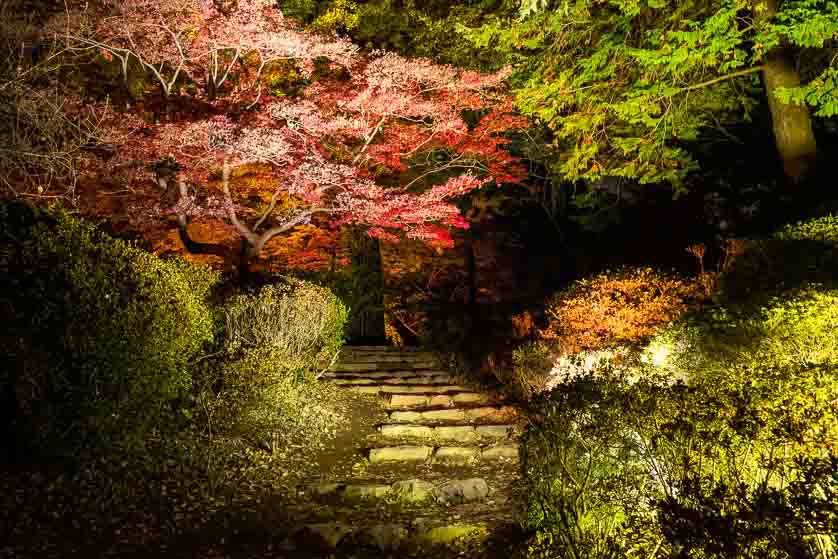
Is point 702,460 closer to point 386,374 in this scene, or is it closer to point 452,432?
point 452,432

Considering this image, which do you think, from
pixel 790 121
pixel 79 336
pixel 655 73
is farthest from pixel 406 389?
pixel 790 121

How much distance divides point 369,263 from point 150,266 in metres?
11.8

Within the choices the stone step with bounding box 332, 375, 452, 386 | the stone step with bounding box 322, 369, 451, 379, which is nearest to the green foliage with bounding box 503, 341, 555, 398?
the stone step with bounding box 332, 375, 452, 386

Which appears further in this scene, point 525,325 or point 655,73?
point 525,325

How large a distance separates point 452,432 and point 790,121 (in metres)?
7.58

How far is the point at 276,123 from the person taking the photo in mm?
9453

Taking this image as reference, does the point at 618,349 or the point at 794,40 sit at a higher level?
the point at 794,40

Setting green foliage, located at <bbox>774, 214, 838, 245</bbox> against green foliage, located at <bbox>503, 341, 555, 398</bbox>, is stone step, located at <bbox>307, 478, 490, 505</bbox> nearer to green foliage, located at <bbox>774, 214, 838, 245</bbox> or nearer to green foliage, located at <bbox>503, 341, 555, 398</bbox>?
green foliage, located at <bbox>503, 341, 555, 398</bbox>

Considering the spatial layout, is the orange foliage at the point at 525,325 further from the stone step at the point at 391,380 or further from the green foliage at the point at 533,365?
the green foliage at the point at 533,365

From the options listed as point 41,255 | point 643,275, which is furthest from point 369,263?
point 41,255

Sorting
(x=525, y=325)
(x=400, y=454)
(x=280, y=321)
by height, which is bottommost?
(x=400, y=454)

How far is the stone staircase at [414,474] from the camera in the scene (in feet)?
15.3

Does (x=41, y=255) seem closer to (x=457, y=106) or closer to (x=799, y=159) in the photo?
(x=457, y=106)

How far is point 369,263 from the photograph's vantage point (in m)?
17.2
